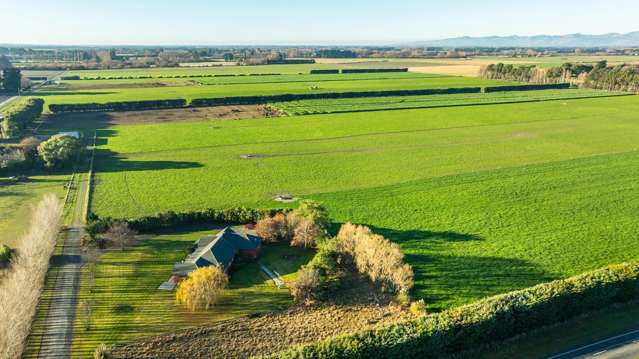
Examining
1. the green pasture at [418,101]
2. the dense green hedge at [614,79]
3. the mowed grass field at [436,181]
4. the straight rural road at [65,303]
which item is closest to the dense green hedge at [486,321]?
the mowed grass field at [436,181]

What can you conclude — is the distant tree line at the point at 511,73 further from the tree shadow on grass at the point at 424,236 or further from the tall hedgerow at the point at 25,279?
the tall hedgerow at the point at 25,279

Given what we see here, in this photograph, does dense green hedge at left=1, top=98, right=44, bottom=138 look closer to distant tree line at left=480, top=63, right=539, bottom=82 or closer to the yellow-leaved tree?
the yellow-leaved tree

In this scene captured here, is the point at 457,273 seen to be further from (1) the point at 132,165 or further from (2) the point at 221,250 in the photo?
(1) the point at 132,165

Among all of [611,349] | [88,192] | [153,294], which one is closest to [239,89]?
[88,192]

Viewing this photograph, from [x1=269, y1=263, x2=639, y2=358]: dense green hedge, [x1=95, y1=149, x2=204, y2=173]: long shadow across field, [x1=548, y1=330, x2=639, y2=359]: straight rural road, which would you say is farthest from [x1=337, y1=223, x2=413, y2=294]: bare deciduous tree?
[x1=95, y1=149, x2=204, y2=173]: long shadow across field

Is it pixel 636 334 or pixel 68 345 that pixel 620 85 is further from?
pixel 68 345
